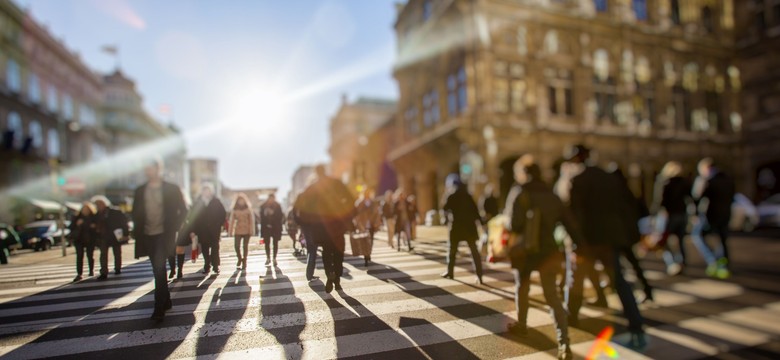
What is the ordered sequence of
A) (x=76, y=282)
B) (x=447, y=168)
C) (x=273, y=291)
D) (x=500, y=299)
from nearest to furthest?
(x=76, y=282) → (x=273, y=291) → (x=500, y=299) → (x=447, y=168)

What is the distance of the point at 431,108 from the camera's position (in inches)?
1079

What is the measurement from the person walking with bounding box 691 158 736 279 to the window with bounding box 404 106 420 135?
22039 mm

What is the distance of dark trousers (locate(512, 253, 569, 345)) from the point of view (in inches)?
149

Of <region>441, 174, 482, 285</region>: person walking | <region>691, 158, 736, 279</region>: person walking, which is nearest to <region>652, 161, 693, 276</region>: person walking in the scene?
<region>691, 158, 736, 279</region>: person walking

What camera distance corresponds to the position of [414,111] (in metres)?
30.2

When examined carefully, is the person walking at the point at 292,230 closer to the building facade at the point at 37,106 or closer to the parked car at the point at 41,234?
the building facade at the point at 37,106

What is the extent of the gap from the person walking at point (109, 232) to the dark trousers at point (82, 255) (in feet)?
0.22

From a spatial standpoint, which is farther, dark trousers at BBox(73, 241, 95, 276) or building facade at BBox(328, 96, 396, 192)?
building facade at BBox(328, 96, 396, 192)

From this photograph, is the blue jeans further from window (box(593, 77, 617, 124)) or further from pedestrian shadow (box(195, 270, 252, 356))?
window (box(593, 77, 617, 124))

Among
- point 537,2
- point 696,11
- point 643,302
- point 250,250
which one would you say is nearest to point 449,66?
point 537,2

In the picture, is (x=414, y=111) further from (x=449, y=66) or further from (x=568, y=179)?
(x=568, y=179)

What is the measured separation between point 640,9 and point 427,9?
13.5m

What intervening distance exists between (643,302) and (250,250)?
198 inches

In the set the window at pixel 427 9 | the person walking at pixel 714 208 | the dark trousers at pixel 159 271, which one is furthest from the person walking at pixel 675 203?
the window at pixel 427 9
